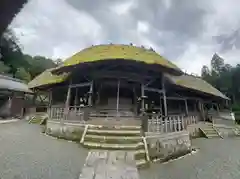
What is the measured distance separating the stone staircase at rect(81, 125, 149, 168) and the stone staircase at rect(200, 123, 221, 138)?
28.8ft

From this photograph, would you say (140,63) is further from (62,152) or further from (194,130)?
(194,130)

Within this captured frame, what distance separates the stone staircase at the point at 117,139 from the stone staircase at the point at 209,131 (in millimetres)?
8773

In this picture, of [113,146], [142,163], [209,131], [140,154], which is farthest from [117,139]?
[209,131]

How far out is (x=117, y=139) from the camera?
781 centimetres

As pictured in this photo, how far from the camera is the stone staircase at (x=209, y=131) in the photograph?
49.2 ft

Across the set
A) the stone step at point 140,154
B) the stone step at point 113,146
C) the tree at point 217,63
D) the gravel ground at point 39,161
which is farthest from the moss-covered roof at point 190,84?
the tree at point 217,63

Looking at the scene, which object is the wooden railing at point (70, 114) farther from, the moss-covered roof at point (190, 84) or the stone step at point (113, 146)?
the moss-covered roof at point (190, 84)

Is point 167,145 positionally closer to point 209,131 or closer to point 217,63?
point 209,131

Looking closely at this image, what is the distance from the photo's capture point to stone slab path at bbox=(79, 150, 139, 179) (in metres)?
3.86

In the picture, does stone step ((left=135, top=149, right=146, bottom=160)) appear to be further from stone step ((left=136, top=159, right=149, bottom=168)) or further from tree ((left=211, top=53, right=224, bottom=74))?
tree ((left=211, top=53, right=224, bottom=74))

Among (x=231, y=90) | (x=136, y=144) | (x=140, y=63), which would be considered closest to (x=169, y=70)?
(x=140, y=63)

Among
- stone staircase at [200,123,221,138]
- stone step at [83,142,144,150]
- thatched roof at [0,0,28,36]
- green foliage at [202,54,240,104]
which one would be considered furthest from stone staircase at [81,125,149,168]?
green foliage at [202,54,240,104]

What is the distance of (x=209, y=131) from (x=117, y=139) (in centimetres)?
1078

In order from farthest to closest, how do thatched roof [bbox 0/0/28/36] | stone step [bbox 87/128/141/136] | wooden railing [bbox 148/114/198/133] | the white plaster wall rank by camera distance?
the white plaster wall → wooden railing [bbox 148/114/198/133] → stone step [bbox 87/128/141/136] → thatched roof [bbox 0/0/28/36]
